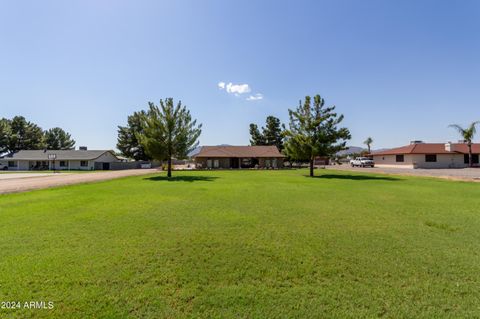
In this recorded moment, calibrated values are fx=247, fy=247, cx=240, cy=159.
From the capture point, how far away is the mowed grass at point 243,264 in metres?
3.37

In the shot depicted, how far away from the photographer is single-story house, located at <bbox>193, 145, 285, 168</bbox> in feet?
157

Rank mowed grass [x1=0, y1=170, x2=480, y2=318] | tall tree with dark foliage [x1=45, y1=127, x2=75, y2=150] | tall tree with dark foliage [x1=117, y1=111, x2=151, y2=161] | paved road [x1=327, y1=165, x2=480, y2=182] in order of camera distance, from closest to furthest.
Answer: mowed grass [x1=0, y1=170, x2=480, y2=318] < paved road [x1=327, y1=165, x2=480, y2=182] < tall tree with dark foliage [x1=117, y1=111, x2=151, y2=161] < tall tree with dark foliage [x1=45, y1=127, x2=75, y2=150]

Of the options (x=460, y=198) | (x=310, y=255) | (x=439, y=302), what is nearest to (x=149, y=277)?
(x=310, y=255)

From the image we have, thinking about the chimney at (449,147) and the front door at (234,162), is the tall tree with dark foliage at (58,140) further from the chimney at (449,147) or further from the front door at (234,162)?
the chimney at (449,147)

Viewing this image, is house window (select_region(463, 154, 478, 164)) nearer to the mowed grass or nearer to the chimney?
the chimney

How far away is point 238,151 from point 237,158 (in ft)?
7.45

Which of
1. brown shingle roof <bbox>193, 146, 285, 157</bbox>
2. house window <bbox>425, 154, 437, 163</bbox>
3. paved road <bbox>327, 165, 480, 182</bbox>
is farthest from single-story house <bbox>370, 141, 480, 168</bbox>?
brown shingle roof <bbox>193, 146, 285, 157</bbox>

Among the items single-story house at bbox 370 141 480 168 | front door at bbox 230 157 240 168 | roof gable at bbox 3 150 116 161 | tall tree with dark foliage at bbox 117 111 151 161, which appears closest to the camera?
single-story house at bbox 370 141 480 168

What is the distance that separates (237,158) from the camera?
4869 cm

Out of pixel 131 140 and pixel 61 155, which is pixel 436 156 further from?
pixel 61 155

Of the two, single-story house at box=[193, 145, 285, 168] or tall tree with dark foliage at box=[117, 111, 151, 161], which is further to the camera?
tall tree with dark foliage at box=[117, 111, 151, 161]


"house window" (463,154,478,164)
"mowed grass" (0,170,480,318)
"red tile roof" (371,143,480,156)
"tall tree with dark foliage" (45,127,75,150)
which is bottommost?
"mowed grass" (0,170,480,318)

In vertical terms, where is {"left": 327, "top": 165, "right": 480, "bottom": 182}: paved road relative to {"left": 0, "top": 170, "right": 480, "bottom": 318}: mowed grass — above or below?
above

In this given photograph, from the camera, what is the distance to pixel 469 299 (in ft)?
11.5
